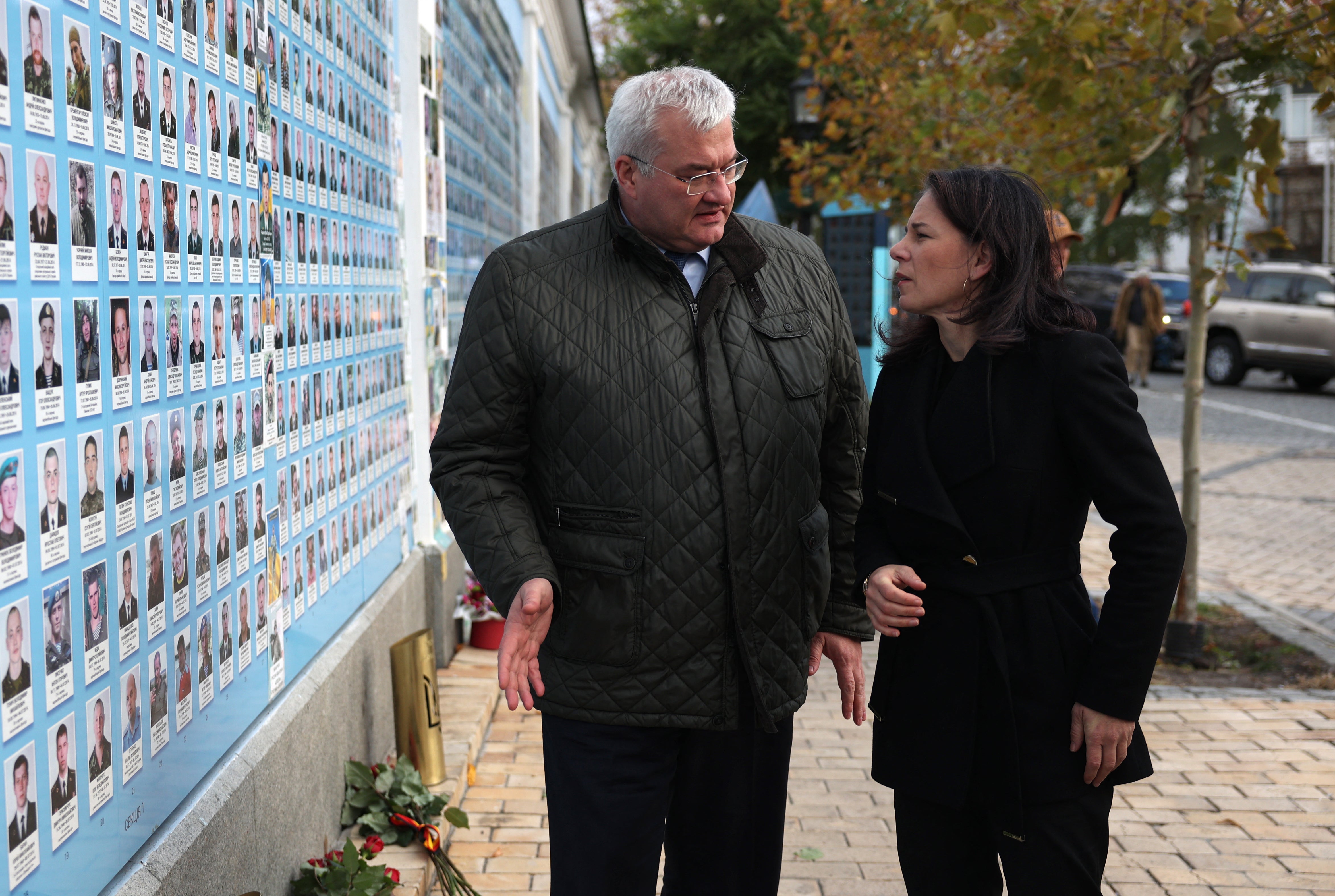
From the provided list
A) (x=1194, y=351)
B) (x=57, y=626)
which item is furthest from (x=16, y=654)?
(x=1194, y=351)

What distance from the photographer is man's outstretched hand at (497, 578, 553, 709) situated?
230cm

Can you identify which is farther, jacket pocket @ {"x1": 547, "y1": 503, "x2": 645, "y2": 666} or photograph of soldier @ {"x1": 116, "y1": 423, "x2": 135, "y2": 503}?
jacket pocket @ {"x1": 547, "y1": 503, "x2": 645, "y2": 666}

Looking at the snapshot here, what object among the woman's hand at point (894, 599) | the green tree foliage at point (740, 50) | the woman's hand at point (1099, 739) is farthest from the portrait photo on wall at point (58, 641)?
the green tree foliage at point (740, 50)

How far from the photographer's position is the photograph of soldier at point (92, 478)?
2041 millimetres

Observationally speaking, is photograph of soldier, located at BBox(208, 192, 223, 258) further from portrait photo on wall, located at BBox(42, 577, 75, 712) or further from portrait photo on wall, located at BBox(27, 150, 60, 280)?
portrait photo on wall, located at BBox(42, 577, 75, 712)

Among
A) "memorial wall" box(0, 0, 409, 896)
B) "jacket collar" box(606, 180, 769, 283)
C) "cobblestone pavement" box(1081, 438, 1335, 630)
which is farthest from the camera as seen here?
"cobblestone pavement" box(1081, 438, 1335, 630)

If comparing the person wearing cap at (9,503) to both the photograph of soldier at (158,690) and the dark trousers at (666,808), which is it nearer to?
the photograph of soldier at (158,690)

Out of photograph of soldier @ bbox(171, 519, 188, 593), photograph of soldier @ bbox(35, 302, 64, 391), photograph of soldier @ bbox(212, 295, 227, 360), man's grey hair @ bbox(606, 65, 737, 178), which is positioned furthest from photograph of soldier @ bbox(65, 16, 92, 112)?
man's grey hair @ bbox(606, 65, 737, 178)

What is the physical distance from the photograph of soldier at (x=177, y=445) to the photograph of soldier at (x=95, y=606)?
0.34m

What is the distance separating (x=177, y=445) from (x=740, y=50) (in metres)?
20.8

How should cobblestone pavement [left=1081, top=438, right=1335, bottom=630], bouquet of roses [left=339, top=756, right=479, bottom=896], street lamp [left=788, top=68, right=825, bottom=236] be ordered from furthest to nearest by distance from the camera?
street lamp [left=788, top=68, right=825, bottom=236] → cobblestone pavement [left=1081, top=438, right=1335, bottom=630] → bouquet of roses [left=339, top=756, right=479, bottom=896]

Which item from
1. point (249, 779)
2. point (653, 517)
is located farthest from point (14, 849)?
point (653, 517)

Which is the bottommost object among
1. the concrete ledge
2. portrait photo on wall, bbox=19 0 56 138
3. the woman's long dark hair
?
the concrete ledge

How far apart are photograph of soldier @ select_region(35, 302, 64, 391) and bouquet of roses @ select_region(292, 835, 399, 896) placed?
1.78 m
